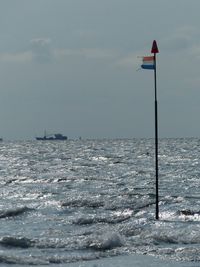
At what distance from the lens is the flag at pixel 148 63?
87.5ft

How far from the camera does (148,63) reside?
88.1 feet

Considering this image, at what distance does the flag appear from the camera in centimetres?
2667

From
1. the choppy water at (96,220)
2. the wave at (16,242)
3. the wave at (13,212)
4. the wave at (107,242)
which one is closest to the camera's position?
the choppy water at (96,220)

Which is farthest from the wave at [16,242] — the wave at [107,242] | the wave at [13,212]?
the wave at [13,212]

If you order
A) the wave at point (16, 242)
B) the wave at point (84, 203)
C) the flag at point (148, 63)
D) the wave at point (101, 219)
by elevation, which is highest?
the flag at point (148, 63)

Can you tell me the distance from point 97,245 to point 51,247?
155cm

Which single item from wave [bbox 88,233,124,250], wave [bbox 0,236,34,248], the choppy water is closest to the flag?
the choppy water

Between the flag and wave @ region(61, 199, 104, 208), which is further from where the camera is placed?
wave @ region(61, 199, 104, 208)

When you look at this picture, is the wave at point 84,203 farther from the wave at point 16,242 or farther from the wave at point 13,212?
the wave at point 16,242

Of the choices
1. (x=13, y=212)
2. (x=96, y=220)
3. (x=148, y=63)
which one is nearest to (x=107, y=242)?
(x=96, y=220)

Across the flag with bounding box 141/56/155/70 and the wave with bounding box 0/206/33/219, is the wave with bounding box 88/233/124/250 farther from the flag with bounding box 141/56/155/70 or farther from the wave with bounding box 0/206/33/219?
the wave with bounding box 0/206/33/219

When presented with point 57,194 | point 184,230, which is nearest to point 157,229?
point 184,230

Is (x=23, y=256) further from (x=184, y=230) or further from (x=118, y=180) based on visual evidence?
(x=118, y=180)

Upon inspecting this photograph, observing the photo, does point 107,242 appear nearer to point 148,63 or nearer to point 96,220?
point 96,220
